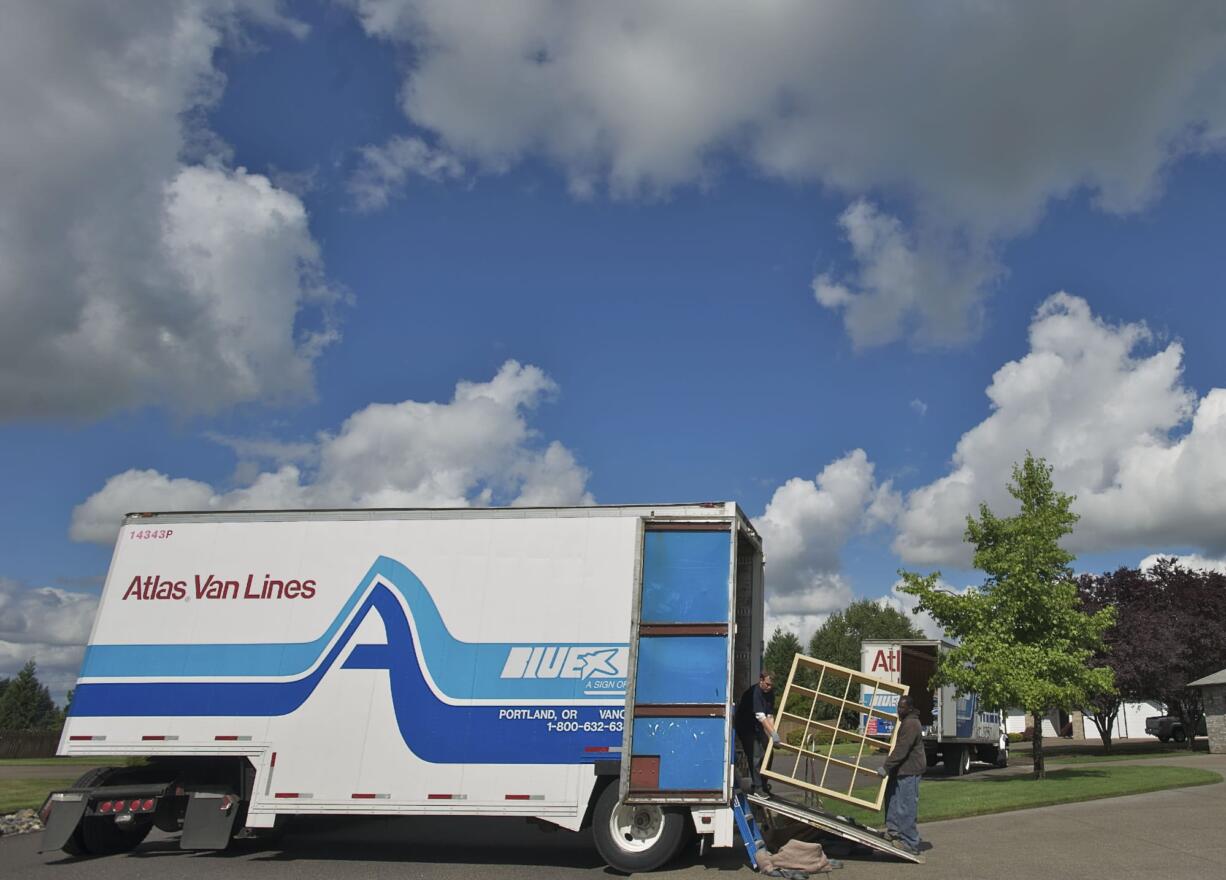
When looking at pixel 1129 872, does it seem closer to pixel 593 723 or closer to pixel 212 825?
pixel 593 723

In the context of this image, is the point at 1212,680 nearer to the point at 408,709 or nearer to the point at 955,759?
the point at 955,759

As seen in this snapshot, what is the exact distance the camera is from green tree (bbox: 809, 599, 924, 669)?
74.4 m

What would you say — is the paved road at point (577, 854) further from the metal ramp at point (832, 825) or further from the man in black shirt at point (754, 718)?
the man in black shirt at point (754, 718)

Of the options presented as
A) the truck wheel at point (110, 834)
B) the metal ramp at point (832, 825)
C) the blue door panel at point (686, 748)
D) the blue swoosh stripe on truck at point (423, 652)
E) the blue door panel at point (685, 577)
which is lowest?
the truck wheel at point (110, 834)

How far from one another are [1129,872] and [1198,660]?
30413 millimetres

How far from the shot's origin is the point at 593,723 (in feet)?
31.4

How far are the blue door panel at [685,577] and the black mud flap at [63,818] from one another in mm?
7009

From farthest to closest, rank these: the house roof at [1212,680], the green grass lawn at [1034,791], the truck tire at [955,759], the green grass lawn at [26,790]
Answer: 1. the house roof at [1212,680]
2. the truck tire at [955,759]
3. the green grass lawn at [26,790]
4. the green grass lawn at [1034,791]

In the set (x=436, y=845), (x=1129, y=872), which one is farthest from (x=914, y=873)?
(x=436, y=845)

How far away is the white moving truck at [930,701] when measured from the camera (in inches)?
934

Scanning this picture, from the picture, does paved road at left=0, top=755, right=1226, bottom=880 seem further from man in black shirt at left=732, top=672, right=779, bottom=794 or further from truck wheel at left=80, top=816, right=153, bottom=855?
man in black shirt at left=732, top=672, right=779, bottom=794

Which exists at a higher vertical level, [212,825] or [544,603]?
[544,603]

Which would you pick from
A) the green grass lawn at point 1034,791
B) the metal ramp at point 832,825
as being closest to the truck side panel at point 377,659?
the metal ramp at point 832,825

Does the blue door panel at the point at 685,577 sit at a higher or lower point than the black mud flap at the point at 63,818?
higher
